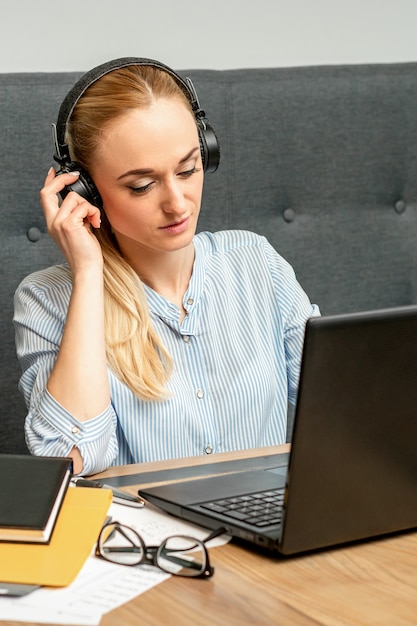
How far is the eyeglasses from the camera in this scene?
0.90 m

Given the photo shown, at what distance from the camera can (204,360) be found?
5.15ft

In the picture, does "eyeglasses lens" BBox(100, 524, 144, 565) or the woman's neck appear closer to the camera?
"eyeglasses lens" BBox(100, 524, 144, 565)

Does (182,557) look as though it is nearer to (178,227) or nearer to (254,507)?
(254,507)

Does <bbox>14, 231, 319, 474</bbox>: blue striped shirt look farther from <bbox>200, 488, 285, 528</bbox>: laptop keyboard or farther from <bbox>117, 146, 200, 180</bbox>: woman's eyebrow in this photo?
<bbox>200, 488, 285, 528</bbox>: laptop keyboard

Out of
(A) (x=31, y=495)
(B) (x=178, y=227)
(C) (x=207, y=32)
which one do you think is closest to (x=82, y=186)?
(B) (x=178, y=227)

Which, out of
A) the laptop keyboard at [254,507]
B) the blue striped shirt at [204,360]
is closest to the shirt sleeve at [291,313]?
the blue striped shirt at [204,360]

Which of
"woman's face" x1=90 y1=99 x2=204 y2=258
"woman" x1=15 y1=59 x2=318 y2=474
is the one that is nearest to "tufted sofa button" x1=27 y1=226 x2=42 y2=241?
"woman" x1=15 y1=59 x2=318 y2=474

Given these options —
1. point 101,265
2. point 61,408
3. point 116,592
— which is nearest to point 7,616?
point 116,592

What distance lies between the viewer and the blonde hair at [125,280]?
57.6 inches

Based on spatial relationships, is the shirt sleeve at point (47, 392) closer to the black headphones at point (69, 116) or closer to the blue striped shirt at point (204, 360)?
the blue striped shirt at point (204, 360)

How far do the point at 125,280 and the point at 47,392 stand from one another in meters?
0.26

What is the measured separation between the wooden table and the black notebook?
0.43 feet

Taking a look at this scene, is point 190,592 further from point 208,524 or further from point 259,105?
point 259,105

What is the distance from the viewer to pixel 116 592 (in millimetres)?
858
